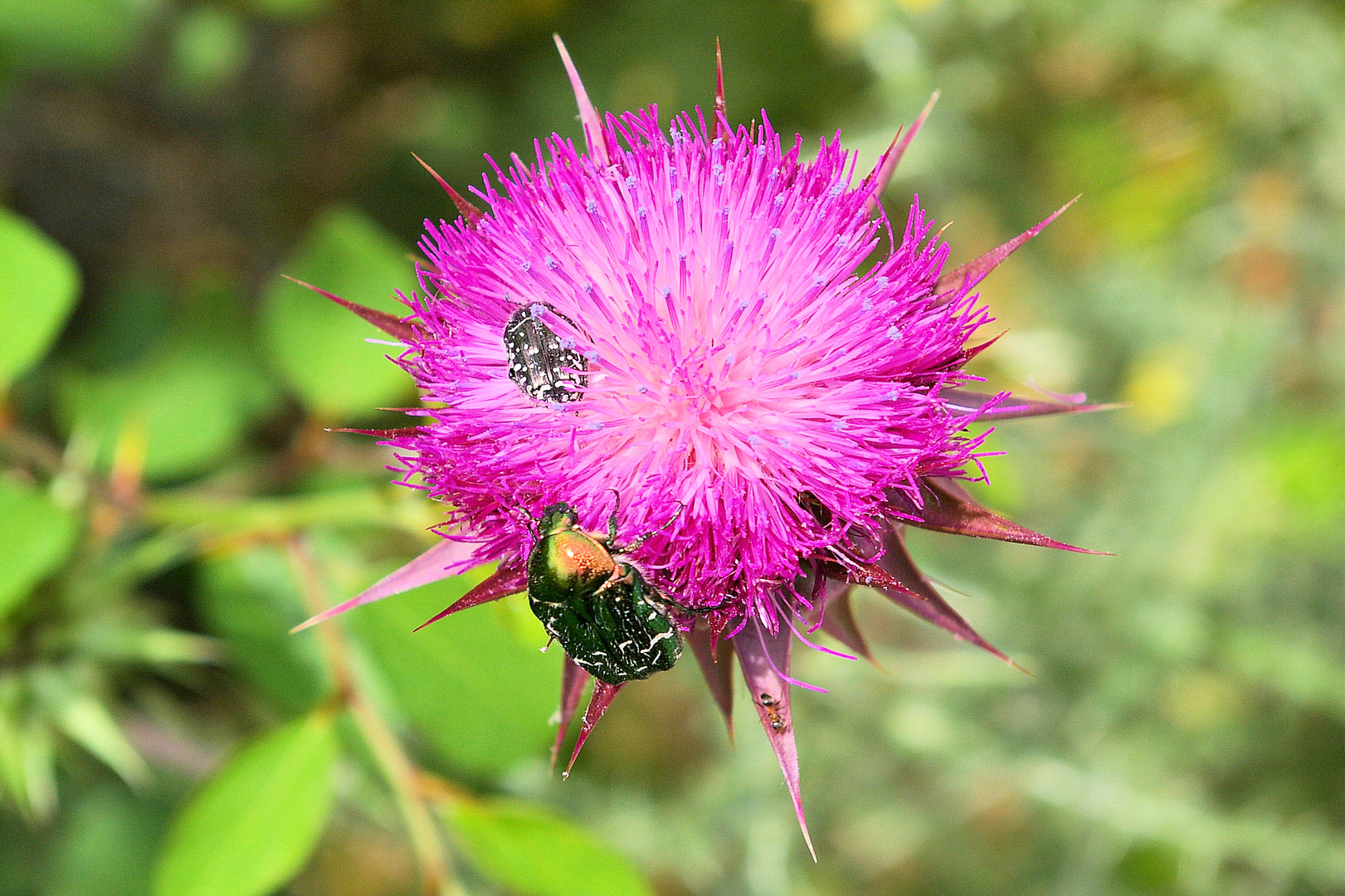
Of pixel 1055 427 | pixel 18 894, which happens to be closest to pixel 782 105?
pixel 1055 427

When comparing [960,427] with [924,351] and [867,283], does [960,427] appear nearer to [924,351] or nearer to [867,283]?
[924,351]

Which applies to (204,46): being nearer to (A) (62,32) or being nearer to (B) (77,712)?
(A) (62,32)

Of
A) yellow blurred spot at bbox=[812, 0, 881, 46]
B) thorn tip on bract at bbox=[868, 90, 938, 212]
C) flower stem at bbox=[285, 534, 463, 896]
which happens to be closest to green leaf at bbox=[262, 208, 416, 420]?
flower stem at bbox=[285, 534, 463, 896]

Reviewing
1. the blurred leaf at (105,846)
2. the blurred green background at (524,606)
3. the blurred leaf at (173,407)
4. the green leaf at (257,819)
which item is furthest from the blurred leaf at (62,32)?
the blurred leaf at (105,846)

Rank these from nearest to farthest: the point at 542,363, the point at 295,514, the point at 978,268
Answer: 1. the point at 542,363
2. the point at 978,268
3. the point at 295,514

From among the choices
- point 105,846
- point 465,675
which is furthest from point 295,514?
point 105,846
